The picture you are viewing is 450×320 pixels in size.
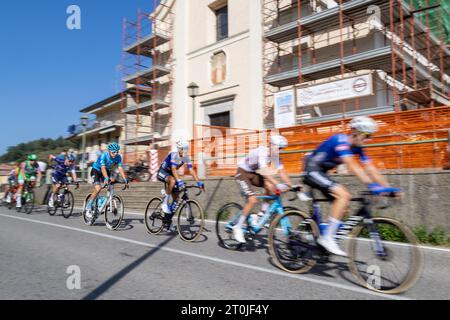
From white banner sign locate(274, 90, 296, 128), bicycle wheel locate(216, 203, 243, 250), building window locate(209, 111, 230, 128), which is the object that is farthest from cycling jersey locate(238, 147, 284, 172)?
building window locate(209, 111, 230, 128)

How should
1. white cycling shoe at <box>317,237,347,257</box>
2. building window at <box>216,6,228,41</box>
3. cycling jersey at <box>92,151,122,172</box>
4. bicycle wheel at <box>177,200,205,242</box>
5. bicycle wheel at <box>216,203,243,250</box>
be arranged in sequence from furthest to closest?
1. building window at <box>216,6,228,41</box>
2. cycling jersey at <box>92,151,122,172</box>
3. bicycle wheel at <box>177,200,205,242</box>
4. bicycle wheel at <box>216,203,243,250</box>
5. white cycling shoe at <box>317,237,347,257</box>

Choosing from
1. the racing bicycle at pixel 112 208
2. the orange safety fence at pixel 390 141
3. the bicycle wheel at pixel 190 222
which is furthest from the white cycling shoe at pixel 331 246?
the racing bicycle at pixel 112 208

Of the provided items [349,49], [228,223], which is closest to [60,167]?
[228,223]

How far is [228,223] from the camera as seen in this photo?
6184mm

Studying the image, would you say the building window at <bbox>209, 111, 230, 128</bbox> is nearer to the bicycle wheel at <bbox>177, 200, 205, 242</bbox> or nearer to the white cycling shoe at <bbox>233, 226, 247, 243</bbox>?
the bicycle wheel at <bbox>177, 200, 205, 242</bbox>

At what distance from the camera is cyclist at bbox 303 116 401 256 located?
407 centimetres

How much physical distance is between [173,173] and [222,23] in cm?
1861

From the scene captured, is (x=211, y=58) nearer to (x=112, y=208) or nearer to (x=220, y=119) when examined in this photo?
(x=220, y=119)

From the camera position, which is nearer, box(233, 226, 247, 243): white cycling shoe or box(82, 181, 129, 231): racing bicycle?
box(233, 226, 247, 243): white cycling shoe

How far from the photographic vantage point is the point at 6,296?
387 cm

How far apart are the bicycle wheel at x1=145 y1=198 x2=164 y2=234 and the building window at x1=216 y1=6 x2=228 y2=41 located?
1736 centimetres
